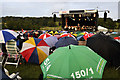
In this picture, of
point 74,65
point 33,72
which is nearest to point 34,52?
point 33,72

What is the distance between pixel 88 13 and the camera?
26.7m

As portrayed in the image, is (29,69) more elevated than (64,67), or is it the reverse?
(64,67)

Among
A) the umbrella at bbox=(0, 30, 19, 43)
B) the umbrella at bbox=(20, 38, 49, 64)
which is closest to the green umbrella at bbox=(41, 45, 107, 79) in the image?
the umbrella at bbox=(20, 38, 49, 64)

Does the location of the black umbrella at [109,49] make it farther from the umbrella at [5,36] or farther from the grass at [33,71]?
the umbrella at [5,36]

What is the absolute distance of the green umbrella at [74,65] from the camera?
1836mm

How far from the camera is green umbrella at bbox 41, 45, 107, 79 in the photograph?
1.84 m

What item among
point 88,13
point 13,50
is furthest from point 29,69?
point 88,13

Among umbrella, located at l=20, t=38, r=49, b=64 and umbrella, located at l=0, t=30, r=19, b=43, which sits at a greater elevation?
umbrella, located at l=0, t=30, r=19, b=43

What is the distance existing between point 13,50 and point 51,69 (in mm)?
3601

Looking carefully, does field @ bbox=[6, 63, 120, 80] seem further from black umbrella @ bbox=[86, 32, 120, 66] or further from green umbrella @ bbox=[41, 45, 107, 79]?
green umbrella @ bbox=[41, 45, 107, 79]

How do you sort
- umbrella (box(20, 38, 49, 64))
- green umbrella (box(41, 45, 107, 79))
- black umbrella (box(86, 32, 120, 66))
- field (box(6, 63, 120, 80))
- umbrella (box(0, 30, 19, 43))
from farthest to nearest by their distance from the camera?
umbrella (box(0, 30, 19, 43)), umbrella (box(20, 38, 49, 64)), field (box(6, 63, 120, 80)), black umbrella (box(86, 32, 120, 66)), green umbrella (box(41, 45, 107, 79))

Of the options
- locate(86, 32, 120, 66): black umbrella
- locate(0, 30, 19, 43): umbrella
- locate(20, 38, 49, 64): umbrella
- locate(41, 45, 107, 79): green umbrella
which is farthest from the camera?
locate(0, 30, 19, 43): umbrella

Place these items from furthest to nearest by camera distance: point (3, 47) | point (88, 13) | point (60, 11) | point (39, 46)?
point (60, 11)
point (88, 13)
point (3, 47)
point (39, 46)

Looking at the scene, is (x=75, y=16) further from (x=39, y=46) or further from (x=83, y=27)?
(x=39, y=46)
